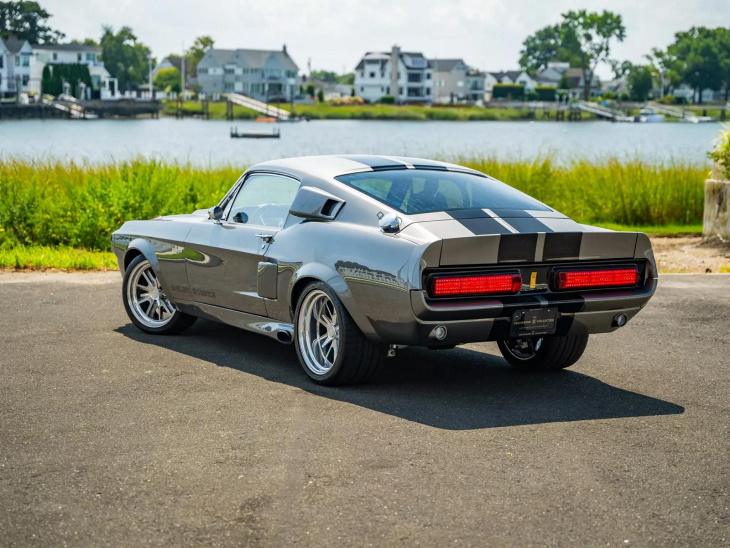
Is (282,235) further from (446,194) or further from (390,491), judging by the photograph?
(390,491)

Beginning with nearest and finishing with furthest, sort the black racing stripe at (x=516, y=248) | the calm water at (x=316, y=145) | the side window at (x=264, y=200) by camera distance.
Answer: the black racing stripe at (x=516, y=248) < the side window at (x=264, y=200) < the calm water at (x=316, y=145)

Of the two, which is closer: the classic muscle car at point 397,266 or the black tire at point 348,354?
the classic muscle car at point 397,266

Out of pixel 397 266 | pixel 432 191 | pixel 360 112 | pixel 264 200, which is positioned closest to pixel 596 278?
pixel 432 191

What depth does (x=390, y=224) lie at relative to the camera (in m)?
6.41

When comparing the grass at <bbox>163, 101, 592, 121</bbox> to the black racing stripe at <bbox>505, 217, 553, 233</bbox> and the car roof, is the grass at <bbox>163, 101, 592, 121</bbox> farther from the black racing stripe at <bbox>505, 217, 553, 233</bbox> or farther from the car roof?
the black racing stripe at <bbox>505, 217, 553, 233</bbox>

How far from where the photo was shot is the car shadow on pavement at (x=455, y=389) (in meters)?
6.25

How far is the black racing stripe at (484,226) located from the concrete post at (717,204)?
970cm

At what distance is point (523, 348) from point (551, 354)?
300mm

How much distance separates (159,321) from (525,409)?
3.58m

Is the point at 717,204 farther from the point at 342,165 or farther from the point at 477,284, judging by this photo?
the point at 477,284

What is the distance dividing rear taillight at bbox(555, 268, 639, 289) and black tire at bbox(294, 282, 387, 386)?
1.17 m

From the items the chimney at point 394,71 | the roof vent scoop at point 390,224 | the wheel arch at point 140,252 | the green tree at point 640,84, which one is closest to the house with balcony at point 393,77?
the chimney at point 394,71

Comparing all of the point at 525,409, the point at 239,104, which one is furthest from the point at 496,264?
the point at 239,104

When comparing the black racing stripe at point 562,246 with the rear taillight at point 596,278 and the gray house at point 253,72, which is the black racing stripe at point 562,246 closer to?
the rear taillight at point 596,278
